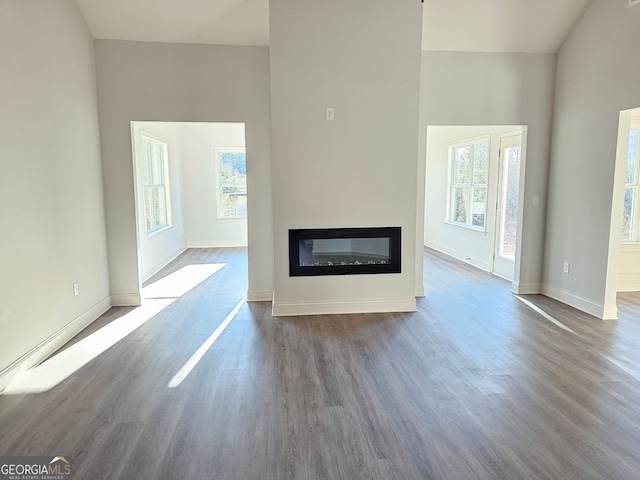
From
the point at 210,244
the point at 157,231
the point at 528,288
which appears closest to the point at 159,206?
the point at 157,231

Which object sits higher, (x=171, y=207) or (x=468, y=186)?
(x=468, y=186)

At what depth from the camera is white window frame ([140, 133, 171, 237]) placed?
21.2 feet

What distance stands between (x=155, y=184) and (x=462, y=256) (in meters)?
5.59

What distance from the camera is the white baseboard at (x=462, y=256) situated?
21.2ft

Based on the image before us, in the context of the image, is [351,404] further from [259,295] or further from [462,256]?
[462,256]

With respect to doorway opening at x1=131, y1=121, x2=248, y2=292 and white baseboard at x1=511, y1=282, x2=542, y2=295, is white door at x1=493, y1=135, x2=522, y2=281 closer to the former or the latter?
white baseboard at x1=511, y1=282, x2=542, y2=295

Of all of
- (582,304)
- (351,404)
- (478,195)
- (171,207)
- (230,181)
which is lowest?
(351,404)

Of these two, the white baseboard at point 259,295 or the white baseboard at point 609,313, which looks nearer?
the white baseboard at point 609,313

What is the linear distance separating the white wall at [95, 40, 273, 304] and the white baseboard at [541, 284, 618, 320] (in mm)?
3502

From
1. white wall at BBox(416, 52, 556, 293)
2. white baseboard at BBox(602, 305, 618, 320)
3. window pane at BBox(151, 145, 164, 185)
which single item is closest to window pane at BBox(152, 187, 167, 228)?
window pane at BBox(151, 145, 164, 185)

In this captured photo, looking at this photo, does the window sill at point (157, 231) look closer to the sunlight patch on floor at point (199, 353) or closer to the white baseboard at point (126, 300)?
the white baseboard at point (126, 300)

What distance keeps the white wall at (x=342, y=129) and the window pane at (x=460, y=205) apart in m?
3.49

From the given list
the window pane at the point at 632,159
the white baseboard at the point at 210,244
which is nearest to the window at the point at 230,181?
the white baseboard at the point at 210,244

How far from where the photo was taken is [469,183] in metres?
7.10
